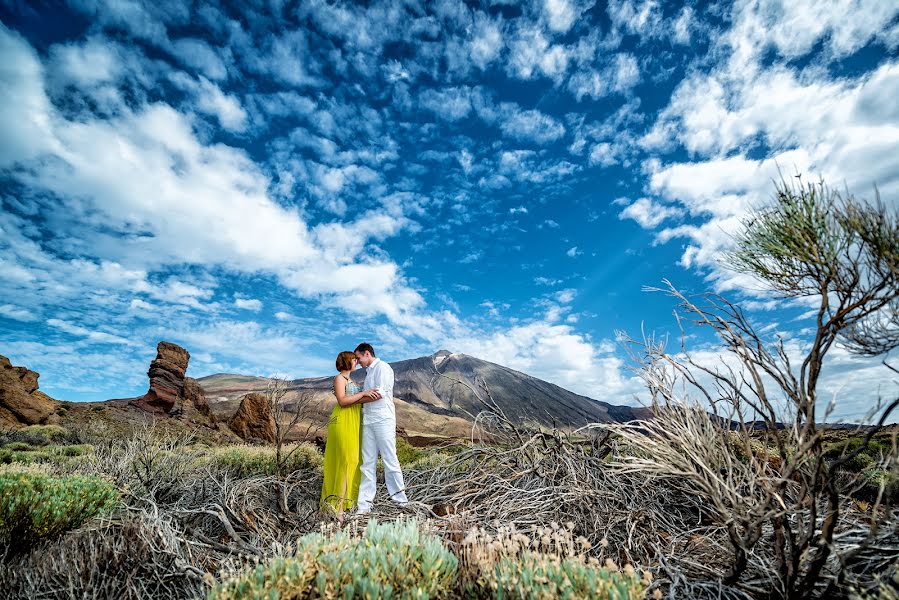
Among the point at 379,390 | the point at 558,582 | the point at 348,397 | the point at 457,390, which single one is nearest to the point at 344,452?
the point at 348,397

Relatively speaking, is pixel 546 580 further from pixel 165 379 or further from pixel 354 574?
pixel 165 379

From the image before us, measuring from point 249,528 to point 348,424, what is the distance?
1667 mm

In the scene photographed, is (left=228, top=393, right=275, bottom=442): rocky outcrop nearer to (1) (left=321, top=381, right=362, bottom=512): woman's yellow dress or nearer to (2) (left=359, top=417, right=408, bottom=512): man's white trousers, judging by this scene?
(1) (left=321, top=381, right=362, bottom=512): woman's yellow dress

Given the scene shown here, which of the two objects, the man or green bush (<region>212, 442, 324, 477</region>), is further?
green bush (<region>212, 442, 324, 477</region>)

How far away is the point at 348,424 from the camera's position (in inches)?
222

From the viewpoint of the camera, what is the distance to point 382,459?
5.44m

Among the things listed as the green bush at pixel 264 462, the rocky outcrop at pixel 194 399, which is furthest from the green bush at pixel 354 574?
the rocky outcrop at pixel 194 399

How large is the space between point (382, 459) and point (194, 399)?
102ft

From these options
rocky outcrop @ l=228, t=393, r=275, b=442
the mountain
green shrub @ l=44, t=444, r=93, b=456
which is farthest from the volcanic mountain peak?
green shrub @ l=44, t=444, r=93, b=456

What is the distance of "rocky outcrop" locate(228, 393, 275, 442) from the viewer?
25.9 meters

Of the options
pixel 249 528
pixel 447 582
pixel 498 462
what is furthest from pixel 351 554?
pixel 498 462

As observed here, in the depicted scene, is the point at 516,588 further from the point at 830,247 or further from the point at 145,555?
the point at 145,555

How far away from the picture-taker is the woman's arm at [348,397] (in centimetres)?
555

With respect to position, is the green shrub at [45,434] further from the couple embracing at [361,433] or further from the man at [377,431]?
the man at [377,431]
